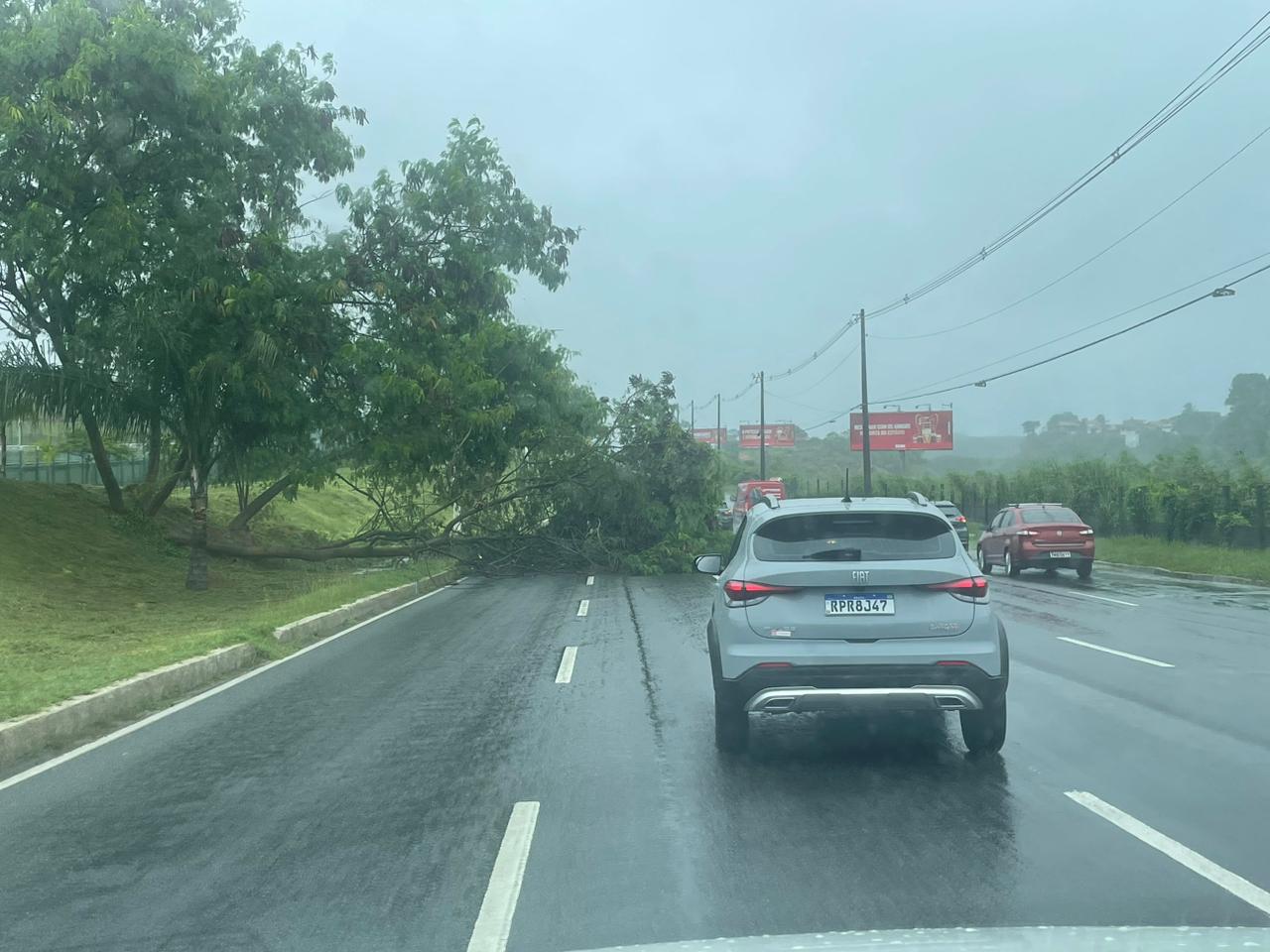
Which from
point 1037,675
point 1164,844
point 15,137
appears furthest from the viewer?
point 15,137

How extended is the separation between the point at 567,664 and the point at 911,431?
6729 centimetres

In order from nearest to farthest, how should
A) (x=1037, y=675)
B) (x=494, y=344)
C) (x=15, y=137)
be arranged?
(x=1037, y=675), (x=15, y=137), (x=494, y=344)

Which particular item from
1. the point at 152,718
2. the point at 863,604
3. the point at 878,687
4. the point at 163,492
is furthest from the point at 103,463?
the point at 878,687

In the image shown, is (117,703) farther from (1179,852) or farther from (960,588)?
(1179,852)

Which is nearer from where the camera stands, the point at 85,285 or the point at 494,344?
the point at 85,285

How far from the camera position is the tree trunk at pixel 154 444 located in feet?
77.7

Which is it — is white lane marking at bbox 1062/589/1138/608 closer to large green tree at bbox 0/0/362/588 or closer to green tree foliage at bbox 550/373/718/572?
green tree foliage at bbox 550/373/718/572

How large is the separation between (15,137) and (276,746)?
16446 mm

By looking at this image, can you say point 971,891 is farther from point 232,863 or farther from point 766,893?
point 232,863

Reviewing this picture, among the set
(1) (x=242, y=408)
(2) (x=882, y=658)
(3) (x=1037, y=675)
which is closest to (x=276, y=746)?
(2) (x=882, y=658)

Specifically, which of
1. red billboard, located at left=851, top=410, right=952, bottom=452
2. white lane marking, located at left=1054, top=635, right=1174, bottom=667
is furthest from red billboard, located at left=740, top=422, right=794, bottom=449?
white lane marking, located at left=1054, top=635, right=1174, bottom=667

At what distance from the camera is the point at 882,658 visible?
23.6 ft

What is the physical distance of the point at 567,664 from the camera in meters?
12.3

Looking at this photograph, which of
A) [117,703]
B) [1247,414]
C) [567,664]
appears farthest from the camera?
[1247,414]
